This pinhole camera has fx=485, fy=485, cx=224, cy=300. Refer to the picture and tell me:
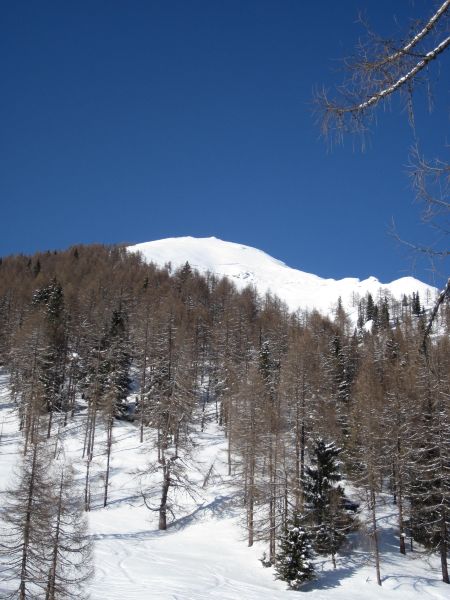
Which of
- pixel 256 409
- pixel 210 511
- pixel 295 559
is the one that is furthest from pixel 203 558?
pixel 256 409

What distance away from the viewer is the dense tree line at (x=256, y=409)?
28.2 m

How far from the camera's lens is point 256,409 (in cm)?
3541

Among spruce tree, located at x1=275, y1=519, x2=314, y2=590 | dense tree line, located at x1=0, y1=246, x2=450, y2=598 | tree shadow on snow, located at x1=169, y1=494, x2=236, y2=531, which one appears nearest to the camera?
spruce tree, located at x1=275, y1=519, x2=314, y2=590

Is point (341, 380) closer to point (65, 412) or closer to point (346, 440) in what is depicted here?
point (346, 440)

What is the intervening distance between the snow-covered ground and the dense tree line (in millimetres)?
1169

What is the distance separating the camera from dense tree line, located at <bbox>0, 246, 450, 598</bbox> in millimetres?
28172

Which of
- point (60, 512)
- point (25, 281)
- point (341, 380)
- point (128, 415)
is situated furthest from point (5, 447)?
point (25, 281)

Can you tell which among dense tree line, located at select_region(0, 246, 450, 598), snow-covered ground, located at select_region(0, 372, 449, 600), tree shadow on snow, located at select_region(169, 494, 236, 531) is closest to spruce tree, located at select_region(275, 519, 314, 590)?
dense tree line, located at select_region(0, 246, 450, 598)

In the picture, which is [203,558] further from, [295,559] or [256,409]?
[256,409]

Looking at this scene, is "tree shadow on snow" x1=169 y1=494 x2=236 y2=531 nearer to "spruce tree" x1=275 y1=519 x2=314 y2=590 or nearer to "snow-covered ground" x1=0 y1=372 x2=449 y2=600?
"snow-covered ground" x1=0 y1=372 x2=449 y2=600

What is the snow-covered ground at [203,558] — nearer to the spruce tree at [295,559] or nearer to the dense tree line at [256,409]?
the spruce tree at [295,559]

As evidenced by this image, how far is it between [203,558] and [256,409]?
10310 mm

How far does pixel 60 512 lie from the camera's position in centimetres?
1991

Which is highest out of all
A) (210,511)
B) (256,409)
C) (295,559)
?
(256,409)
